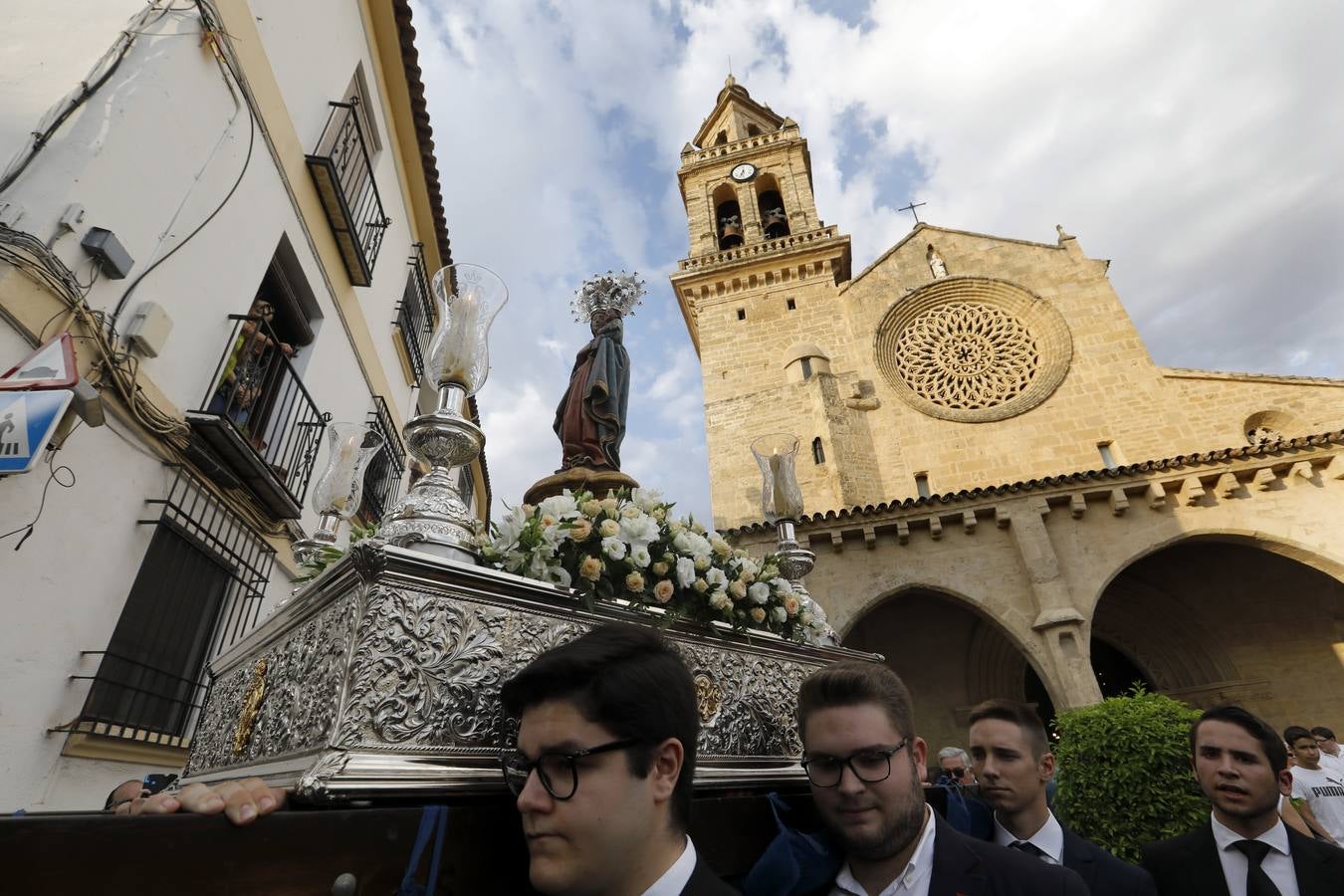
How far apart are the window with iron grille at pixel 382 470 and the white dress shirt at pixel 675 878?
20.9 feet

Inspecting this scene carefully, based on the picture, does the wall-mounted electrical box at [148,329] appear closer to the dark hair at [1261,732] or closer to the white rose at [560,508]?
the white rose at [560,508]

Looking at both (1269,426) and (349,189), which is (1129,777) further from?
(1269,426)

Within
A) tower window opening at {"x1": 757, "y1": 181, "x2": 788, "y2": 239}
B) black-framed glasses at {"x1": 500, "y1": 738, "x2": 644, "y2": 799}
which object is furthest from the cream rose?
tower window opening at {"x1": 757, "y1": 181, "x2": 788, "y2": 239}

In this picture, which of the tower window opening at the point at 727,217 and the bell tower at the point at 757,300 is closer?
the bell tower at the point at 757,300

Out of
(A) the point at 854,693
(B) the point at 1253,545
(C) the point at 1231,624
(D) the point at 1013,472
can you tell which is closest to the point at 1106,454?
(D) the point at 1013,472

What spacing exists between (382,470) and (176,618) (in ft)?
13.0

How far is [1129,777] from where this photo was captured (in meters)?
5.06

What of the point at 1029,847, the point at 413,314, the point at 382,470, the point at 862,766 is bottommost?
the point at 1029,847

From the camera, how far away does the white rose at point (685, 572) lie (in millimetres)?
1813

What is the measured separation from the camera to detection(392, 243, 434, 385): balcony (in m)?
8.12

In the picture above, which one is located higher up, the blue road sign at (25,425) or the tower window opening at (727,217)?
the tower window opening at (727,217)

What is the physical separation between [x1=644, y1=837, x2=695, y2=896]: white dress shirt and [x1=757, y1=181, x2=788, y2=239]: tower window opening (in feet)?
61.2

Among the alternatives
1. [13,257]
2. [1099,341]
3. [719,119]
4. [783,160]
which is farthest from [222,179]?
[719,119]

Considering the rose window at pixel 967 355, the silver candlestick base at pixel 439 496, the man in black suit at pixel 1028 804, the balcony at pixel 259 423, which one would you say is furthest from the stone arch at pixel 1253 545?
the balcony at pixel 259 423
